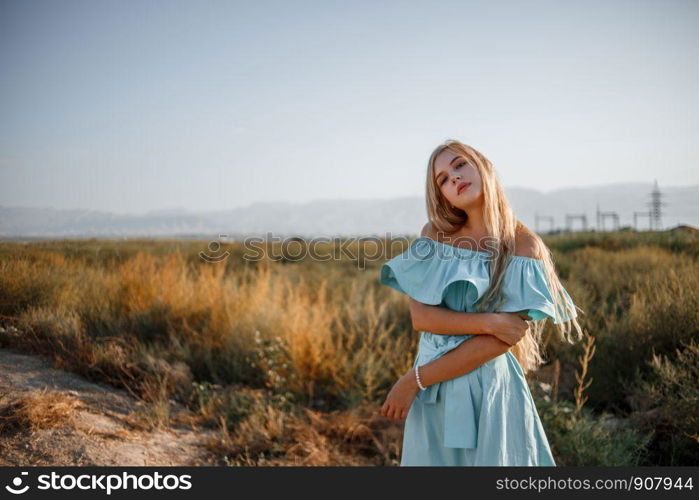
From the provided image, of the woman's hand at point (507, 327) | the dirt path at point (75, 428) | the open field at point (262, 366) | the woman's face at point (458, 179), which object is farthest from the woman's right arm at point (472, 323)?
the dirt path at point (75, 428)

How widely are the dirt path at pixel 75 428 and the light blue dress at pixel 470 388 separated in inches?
70.6

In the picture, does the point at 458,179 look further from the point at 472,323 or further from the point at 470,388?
the point at 470,388

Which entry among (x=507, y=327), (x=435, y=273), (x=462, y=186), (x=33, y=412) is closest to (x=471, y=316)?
(x=507, y=327)

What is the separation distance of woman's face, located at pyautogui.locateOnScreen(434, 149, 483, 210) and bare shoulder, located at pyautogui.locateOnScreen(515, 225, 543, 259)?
21cm

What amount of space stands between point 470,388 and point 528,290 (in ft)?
1.40

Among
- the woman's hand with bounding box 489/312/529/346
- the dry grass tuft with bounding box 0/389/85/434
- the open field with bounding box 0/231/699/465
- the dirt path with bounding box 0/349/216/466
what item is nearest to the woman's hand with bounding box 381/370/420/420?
the woman's hand with bounding box 489/312/529/346

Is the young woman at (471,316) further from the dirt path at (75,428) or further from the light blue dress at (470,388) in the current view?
the dirt path at (75,428)

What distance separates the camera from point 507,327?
5.68 feet

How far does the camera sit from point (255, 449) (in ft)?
11.1

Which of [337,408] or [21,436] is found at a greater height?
[21,436]

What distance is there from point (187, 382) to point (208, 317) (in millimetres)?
1040

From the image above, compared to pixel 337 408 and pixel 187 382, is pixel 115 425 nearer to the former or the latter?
pixel 187 382

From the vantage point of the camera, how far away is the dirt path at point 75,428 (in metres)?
2.58
